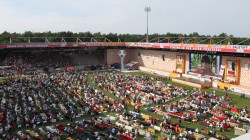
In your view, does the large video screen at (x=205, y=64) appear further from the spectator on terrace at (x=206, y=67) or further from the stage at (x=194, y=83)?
the stage at (x=194, y=83)

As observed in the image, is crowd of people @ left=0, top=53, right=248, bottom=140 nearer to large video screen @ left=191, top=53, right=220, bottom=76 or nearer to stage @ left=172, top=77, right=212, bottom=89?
stage @ left=172, top=77, right=212, bottom=89

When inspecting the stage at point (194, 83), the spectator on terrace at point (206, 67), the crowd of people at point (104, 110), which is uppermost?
the spectator on terrace at point (206, 67)

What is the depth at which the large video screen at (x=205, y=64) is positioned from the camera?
122ft

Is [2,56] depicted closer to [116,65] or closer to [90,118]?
[116,65]

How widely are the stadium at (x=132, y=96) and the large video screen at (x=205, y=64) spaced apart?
0.49ft

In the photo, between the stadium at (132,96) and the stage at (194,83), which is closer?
the stadium at (132,96)

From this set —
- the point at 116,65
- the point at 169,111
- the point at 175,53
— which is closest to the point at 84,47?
the point at 116,65

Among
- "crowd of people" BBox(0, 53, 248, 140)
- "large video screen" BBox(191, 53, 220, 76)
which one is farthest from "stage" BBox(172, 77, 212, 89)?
"crowd of people" BBox(0, 53, 248, 140)

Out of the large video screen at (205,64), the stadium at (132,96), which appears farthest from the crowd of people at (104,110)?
the large video screen at (205,64)

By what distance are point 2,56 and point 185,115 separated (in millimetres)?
38801

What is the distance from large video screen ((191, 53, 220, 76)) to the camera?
1463 inches

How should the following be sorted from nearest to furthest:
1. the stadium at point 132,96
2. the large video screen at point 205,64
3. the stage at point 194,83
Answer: the stadium at point 132,96
the stage at point 194,83
the large video screen at point 205,64

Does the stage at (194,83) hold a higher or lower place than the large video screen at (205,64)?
lower

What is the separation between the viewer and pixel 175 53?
44.5 m
